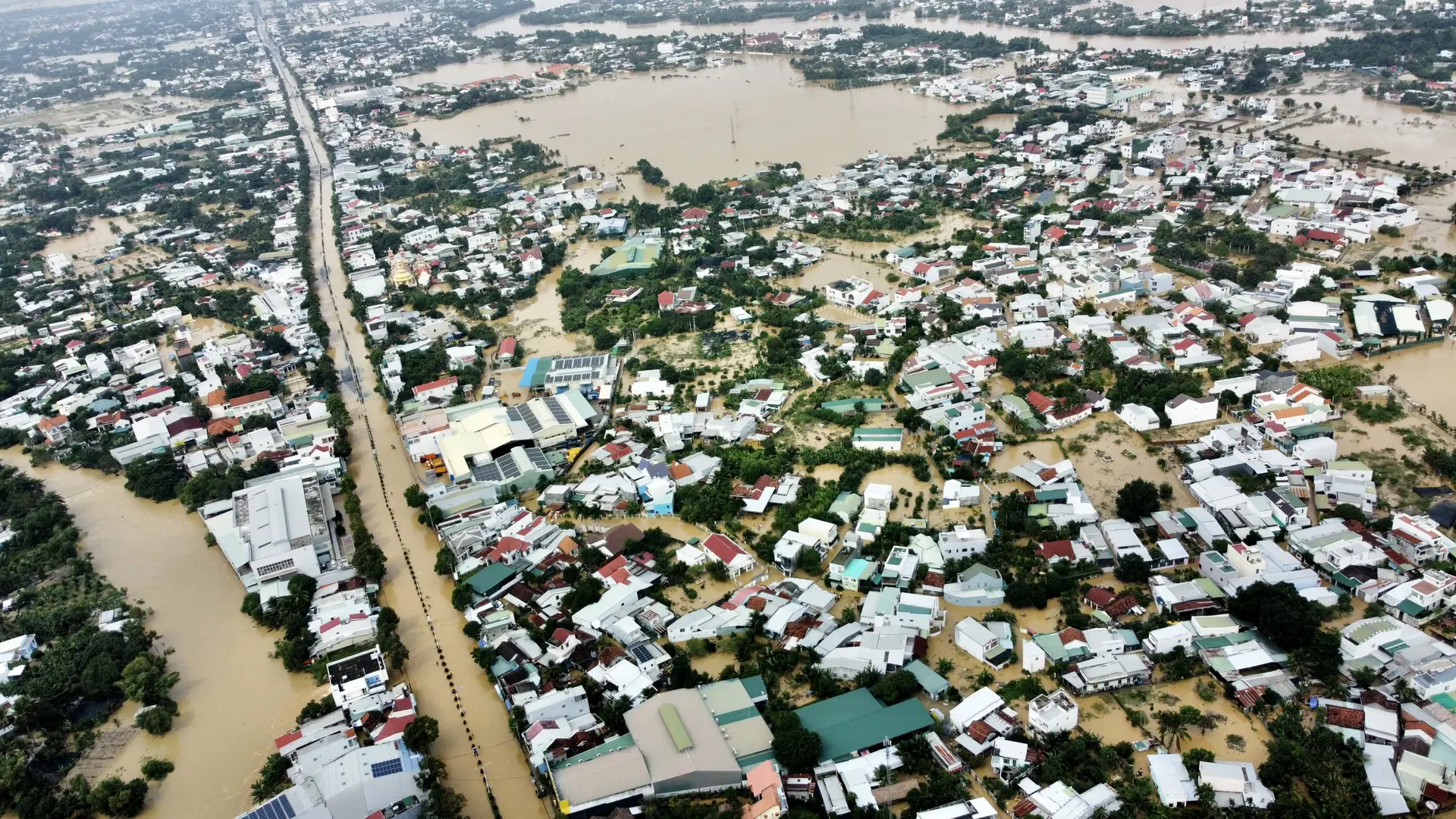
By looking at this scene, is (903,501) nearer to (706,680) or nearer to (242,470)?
(706,680)

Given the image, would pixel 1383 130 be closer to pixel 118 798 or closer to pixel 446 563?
pixel 446 563

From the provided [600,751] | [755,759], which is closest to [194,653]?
[600,751]

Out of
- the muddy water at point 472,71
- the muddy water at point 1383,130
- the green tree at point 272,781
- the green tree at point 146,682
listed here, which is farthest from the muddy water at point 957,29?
the green tree at point 272,781

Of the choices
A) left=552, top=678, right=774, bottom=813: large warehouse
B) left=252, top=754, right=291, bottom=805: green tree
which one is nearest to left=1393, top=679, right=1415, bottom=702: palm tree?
left=552, top=678, right=774, bottom=813: large warehouse

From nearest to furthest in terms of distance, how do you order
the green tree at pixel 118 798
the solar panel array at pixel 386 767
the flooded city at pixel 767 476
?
1. the solar panel array at pixel 386 767
2. the flooded city at pixel 767 476
3. the green tree at pixel 118 798

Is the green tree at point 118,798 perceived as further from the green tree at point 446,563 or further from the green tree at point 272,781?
the green tree at point 446,563
